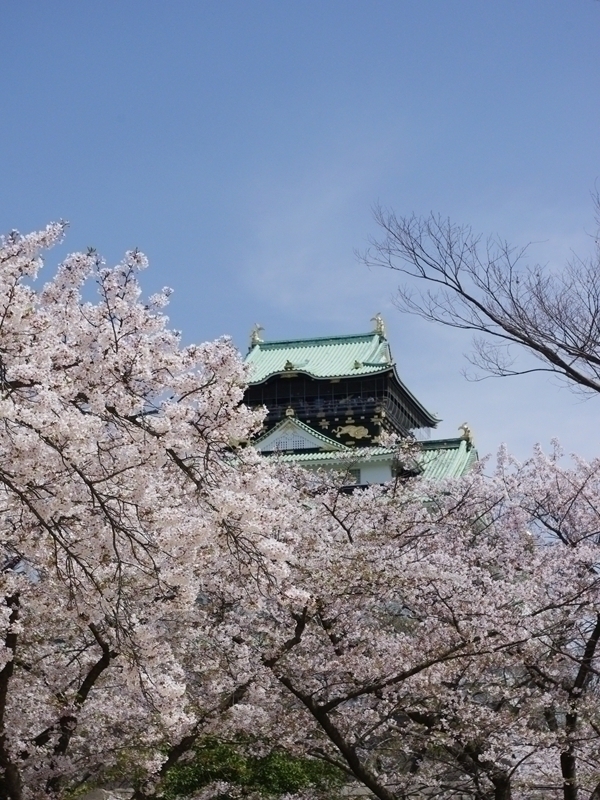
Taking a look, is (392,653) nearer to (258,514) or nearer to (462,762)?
(462,762)

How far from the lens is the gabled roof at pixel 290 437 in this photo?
31.5m

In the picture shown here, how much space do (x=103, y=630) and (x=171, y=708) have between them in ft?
4.73

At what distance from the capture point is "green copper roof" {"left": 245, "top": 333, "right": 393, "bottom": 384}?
116 ft

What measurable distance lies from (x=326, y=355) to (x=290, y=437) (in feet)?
21.0

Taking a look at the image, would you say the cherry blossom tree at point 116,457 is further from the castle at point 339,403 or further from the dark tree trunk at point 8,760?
the castle at point 339,403

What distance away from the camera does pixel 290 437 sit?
32031mm

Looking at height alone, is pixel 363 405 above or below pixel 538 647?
above

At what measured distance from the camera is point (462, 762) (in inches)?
396

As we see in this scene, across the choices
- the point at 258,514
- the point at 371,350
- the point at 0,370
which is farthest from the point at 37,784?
the point at 371,350

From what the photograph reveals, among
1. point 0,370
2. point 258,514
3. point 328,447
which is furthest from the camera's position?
point 328,447

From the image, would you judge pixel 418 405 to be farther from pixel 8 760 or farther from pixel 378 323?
pixel 8 760

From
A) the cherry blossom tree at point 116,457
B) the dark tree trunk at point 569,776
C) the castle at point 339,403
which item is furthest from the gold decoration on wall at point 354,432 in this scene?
the cherry blossom tree at point 116,457

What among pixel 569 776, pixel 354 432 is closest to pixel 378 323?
pixel 354 432

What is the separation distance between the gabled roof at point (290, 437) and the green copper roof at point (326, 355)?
132 inches
